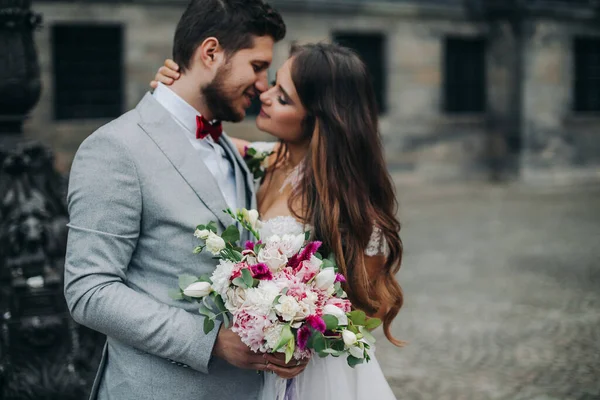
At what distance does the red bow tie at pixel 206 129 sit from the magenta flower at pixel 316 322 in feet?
2.66

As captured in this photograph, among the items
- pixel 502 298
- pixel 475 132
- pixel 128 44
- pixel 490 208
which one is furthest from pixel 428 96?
pixel 502 298

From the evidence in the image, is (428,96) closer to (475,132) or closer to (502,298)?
(475,132)

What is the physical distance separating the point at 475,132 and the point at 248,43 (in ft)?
56.5

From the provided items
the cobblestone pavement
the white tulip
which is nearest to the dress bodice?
the white tulip

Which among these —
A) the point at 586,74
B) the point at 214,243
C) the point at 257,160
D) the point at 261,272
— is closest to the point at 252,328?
the point at 261,272

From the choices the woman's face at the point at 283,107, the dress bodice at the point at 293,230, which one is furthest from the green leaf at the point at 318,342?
the woman's face at the point at 283,107

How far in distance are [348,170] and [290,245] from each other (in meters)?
0.74

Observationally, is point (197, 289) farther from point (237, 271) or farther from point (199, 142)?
point (199, 142)

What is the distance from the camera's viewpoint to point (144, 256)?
2416 mm

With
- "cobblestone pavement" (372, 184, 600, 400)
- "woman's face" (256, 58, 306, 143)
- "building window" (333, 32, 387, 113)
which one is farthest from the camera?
"building window" (333, 32, 387, 113)

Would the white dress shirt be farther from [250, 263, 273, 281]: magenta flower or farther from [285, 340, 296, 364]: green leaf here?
[285, 340, 296, 364]: green leaf

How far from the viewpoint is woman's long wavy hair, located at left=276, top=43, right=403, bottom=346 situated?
292 cm

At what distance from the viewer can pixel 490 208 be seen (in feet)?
47.9

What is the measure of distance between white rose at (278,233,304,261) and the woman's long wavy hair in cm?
50
